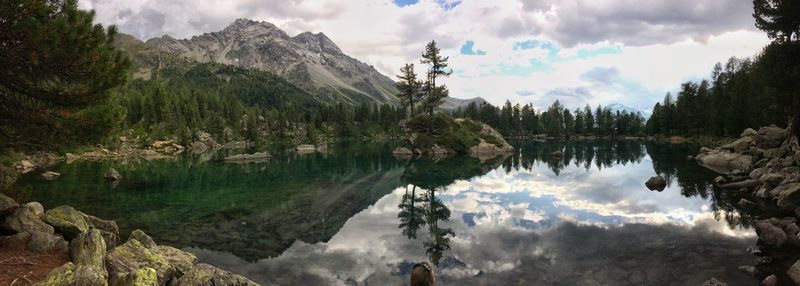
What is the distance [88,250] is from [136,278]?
332 centimetres

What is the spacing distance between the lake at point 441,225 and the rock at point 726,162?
3720 mm

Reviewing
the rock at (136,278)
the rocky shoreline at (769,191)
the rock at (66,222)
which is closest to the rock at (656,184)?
the rocky shoreline at (769,191)

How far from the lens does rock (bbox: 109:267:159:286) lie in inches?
482

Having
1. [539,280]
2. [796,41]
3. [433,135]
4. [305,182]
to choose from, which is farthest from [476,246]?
[433,135]

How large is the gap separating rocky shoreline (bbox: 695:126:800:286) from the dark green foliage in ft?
95.6

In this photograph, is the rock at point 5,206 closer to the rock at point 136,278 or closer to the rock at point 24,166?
the rock at point 136,278

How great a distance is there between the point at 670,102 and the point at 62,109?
181790mm

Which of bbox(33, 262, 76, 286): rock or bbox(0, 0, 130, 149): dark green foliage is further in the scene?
bbox(0, 0, 130, 149): dark green foliage

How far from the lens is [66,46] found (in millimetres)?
18188

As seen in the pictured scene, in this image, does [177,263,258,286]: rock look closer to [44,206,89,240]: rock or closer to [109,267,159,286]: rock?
[109,267,159,286]: rock

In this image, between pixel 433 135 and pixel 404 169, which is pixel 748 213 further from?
pixel 433 135

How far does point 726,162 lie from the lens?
60.1 meters

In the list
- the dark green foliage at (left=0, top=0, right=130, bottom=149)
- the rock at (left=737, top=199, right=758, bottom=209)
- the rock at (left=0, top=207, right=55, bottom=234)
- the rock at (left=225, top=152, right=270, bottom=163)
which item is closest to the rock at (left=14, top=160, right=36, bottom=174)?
the rock at (left=225, top=152, right=270, bottom=163)

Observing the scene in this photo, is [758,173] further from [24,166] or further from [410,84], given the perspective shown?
[24,166]
